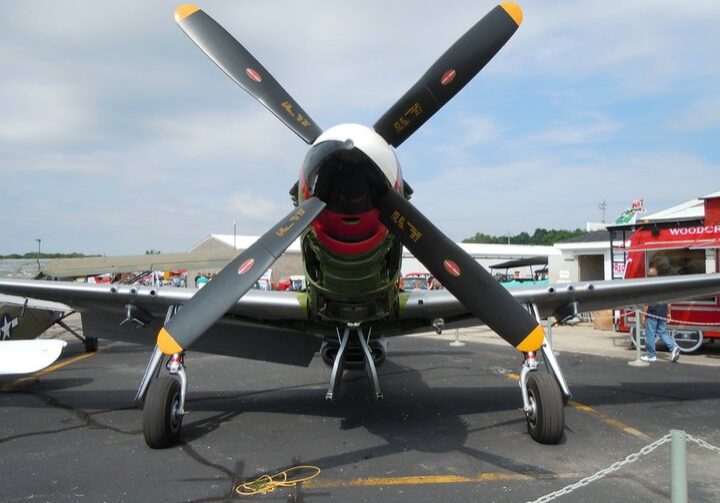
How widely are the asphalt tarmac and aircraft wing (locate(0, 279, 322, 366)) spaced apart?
2.54 ft

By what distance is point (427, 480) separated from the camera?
14.0ft

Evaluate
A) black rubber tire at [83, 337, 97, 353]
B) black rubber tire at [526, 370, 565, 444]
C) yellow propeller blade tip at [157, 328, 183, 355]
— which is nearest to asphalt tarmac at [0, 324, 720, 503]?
black rubber tire at [526, 370, 565, 444]

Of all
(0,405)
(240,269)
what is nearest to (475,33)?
(240,269)

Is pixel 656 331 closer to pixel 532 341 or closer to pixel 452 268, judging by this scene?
pixel 532 341

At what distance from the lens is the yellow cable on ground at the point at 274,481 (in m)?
4.10

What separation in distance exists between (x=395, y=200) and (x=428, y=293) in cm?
207

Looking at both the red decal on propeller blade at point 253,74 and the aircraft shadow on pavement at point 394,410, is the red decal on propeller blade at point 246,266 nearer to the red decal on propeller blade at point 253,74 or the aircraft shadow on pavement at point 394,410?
the aircraft shadow on pavement at point 394,410

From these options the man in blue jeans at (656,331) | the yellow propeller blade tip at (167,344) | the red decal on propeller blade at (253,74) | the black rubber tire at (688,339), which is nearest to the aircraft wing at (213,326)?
the yellow propeller blade tip at (167,344)

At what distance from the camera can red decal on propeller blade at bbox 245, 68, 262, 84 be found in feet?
18.2

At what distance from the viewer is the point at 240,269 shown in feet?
14.3

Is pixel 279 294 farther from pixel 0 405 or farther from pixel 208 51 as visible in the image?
pixel 0 405

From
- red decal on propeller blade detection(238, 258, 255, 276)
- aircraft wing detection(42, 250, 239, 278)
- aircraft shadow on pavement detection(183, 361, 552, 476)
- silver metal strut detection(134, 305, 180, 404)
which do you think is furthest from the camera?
aircraft wing detection(42, 250, 239, 278)

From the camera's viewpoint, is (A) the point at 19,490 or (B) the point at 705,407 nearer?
(A) the point at 19,490

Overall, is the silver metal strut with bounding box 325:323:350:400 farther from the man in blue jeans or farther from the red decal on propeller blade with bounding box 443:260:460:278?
the man in blue jeans
